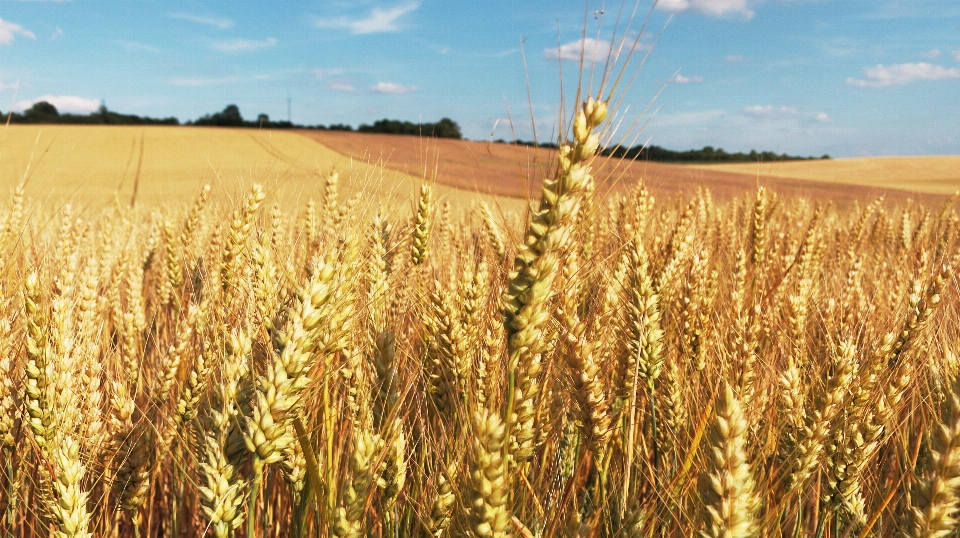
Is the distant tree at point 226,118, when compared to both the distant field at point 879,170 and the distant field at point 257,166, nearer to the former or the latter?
the distant field at point 257,166

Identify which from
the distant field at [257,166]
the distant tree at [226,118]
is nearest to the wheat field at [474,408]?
the distant field at [257,166]

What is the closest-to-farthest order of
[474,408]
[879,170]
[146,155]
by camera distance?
[474,408], [146,155], [879,170]

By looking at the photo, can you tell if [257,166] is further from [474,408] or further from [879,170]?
[879,170]

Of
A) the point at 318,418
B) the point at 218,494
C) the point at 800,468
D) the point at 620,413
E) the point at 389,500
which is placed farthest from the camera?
the point at 620,413

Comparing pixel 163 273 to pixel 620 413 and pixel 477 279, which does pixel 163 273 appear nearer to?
pixel 477 279

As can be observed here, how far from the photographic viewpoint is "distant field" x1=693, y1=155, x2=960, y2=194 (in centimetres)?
3500

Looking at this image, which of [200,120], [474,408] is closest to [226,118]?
[200,120]

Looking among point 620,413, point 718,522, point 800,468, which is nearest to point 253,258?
point 620,413

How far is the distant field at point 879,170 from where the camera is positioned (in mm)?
35000

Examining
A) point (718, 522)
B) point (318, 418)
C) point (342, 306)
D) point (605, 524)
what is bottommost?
point (605, 524)

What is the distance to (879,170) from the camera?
40.9 metres

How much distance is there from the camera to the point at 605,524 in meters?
1.39

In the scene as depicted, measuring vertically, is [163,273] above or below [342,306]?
below

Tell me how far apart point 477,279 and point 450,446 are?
0.45m
